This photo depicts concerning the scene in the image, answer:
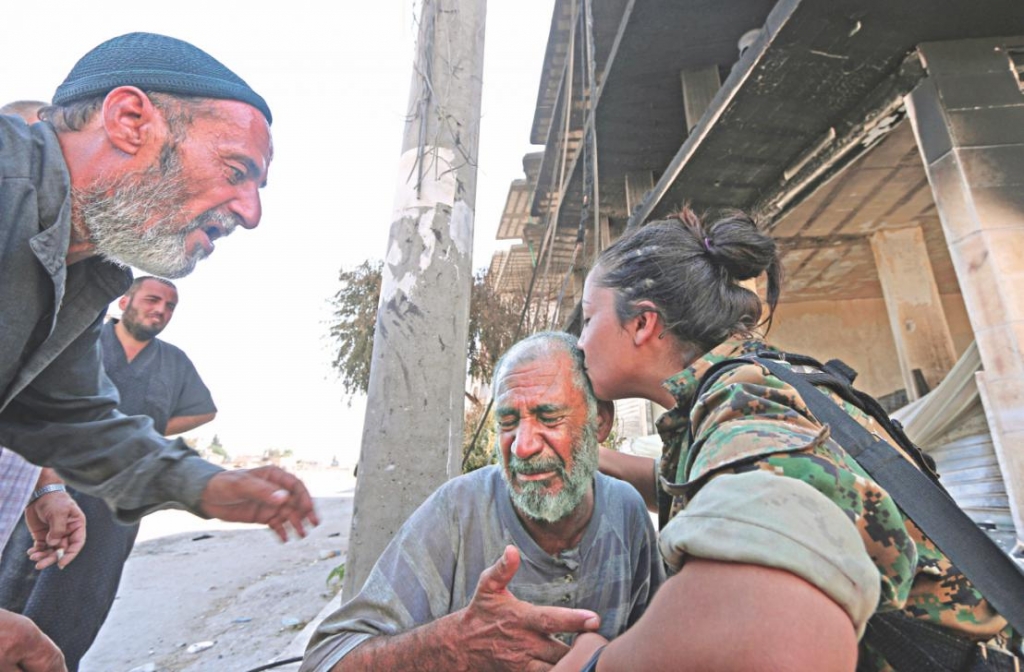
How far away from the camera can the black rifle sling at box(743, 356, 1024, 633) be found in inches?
36.3

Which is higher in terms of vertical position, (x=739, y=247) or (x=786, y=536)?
(x=739, y=247)

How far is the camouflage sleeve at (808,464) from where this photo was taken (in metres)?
0.81

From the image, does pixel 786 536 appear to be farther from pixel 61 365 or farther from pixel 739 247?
pixel 61 365

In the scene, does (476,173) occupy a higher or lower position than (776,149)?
lower

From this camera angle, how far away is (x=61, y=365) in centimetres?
162

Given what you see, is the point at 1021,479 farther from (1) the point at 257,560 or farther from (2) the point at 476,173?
(1) the point at 257,560

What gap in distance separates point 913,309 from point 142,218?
864 cm

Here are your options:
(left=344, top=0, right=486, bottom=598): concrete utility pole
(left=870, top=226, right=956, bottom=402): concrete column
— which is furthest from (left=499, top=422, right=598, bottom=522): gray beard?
(left=870, top=226, right=956, bottom=402): concrete column

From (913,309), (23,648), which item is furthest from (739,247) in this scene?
(913,309)

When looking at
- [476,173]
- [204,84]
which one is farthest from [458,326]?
[204,84]

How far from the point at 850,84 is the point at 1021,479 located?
3025 mm

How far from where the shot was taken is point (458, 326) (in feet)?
7.20

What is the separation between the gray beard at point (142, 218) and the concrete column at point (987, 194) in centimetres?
409

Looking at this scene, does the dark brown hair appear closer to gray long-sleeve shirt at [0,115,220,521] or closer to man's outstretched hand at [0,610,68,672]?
gray long-sleeve shirt at [0,115,220,521]
